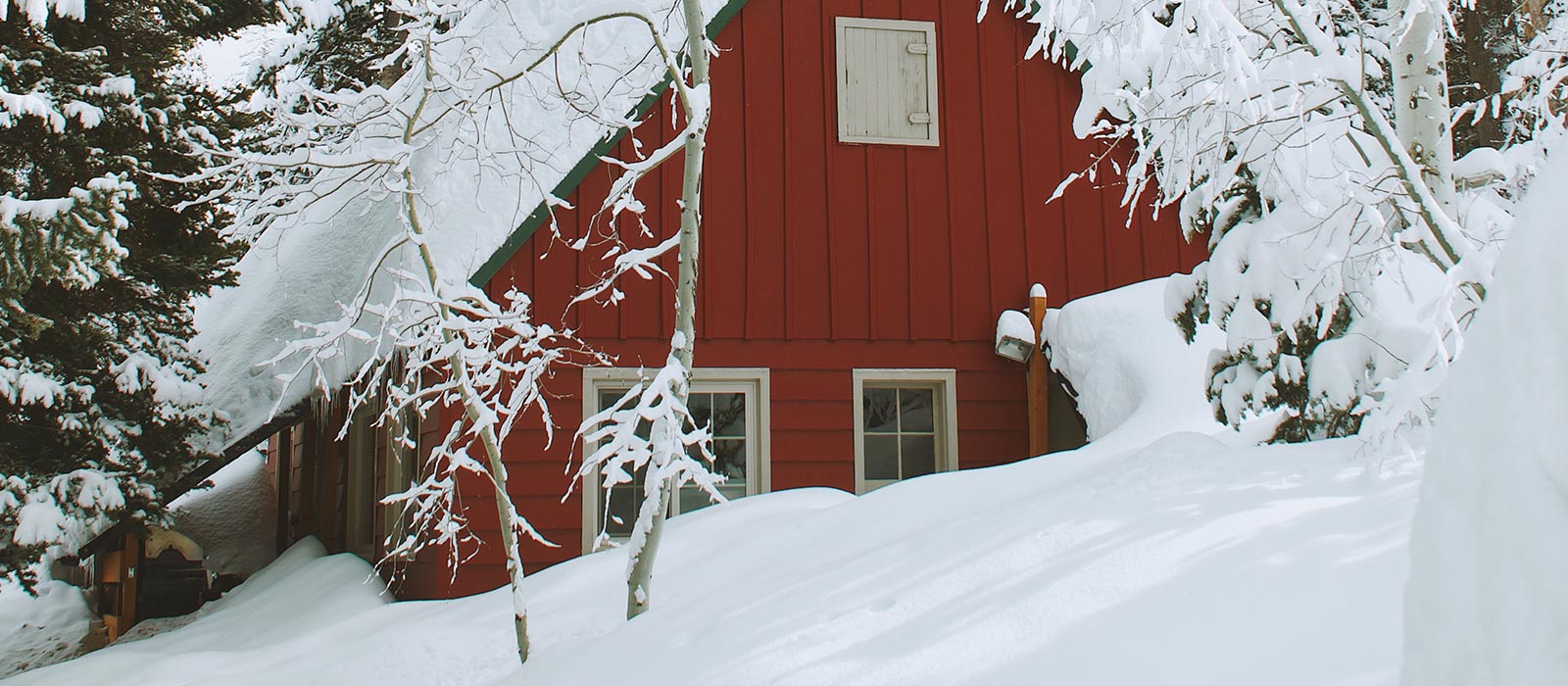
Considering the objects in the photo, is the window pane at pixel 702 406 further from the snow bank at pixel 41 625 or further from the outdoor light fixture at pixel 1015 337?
the snow bank at pixel 41 625

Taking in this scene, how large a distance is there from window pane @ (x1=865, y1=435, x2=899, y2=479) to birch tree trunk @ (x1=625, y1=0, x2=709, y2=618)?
158 inches

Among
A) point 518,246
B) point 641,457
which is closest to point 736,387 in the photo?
point 518,246

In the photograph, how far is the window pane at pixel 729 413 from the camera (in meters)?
9.50

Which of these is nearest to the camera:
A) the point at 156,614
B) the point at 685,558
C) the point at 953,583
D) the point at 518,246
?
the point at 953,583

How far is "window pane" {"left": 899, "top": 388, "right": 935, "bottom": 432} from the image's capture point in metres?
9.77

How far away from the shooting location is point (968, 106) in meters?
10.1

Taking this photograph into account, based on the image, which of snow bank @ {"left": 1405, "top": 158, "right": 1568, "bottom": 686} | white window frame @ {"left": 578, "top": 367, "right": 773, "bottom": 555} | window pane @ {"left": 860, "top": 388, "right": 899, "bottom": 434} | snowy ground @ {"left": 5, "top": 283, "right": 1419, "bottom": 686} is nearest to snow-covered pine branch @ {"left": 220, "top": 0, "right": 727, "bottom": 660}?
white window frame @ {"left": 578, "top": 367, "right": 773, "bottom": 555}

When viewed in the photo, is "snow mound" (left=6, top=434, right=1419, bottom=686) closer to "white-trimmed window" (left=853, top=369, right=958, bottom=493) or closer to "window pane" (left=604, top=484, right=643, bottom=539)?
"window pane" (left=604, top=484, right=643, bottom=539)

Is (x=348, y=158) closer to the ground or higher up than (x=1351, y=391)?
higher up

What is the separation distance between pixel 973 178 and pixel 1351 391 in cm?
476

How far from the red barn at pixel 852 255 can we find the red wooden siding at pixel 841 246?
0.02 m

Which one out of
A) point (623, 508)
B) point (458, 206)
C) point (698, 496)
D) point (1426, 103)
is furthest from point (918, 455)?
point (1426, 103)

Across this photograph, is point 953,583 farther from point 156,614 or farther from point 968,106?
point 156,614

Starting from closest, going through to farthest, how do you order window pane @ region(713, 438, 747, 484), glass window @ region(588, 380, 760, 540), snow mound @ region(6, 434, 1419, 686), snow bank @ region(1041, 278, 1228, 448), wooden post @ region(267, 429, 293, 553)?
snow mound @ region(6, 434, 1419, 686), snow bank @ region(1041, 278, 1228, 448), glass window @ region(588, 380, 760, 540), window pane @ region(713, 438, 747, 484), wooden post @ region(267, 429, 293, 553)
